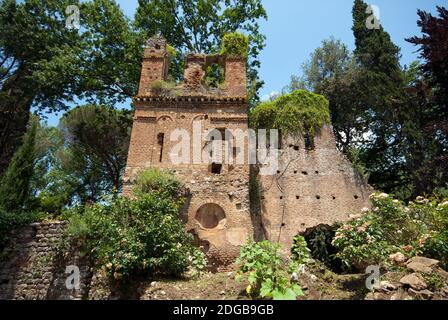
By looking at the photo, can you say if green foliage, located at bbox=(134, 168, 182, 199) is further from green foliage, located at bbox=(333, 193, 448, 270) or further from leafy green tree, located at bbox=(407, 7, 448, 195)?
leafy green tree, located at bbox=(407, 7, 448, 195)

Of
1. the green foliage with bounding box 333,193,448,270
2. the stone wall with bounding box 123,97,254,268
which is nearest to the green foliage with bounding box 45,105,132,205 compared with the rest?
the stone wall with bounding box 123,97,254,268

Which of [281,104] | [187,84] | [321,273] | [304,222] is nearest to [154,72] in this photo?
[187,84]

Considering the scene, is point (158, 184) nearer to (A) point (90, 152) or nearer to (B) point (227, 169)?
(B) point (227, 169)

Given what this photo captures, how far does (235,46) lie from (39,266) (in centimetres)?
1074

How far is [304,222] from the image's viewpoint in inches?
563

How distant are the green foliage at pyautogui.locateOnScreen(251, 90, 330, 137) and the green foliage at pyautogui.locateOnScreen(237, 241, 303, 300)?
28.9 feet

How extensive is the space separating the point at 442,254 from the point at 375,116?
1439cm

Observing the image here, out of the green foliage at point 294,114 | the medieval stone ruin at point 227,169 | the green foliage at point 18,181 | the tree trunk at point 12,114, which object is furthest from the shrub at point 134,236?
the tree trunk at point 12,114

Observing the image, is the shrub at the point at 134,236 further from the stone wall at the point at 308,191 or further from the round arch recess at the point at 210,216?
the stone wall at the point at 308,191

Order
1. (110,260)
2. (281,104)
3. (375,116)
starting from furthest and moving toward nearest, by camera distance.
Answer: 1. (375,116)
2. (281,104)
3. (110,260)

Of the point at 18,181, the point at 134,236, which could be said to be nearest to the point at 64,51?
the point at 18,181

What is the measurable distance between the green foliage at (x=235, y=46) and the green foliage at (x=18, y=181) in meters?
8.68

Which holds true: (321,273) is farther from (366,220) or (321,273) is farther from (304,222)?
(304,222)

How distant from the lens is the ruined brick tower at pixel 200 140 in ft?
39.9
